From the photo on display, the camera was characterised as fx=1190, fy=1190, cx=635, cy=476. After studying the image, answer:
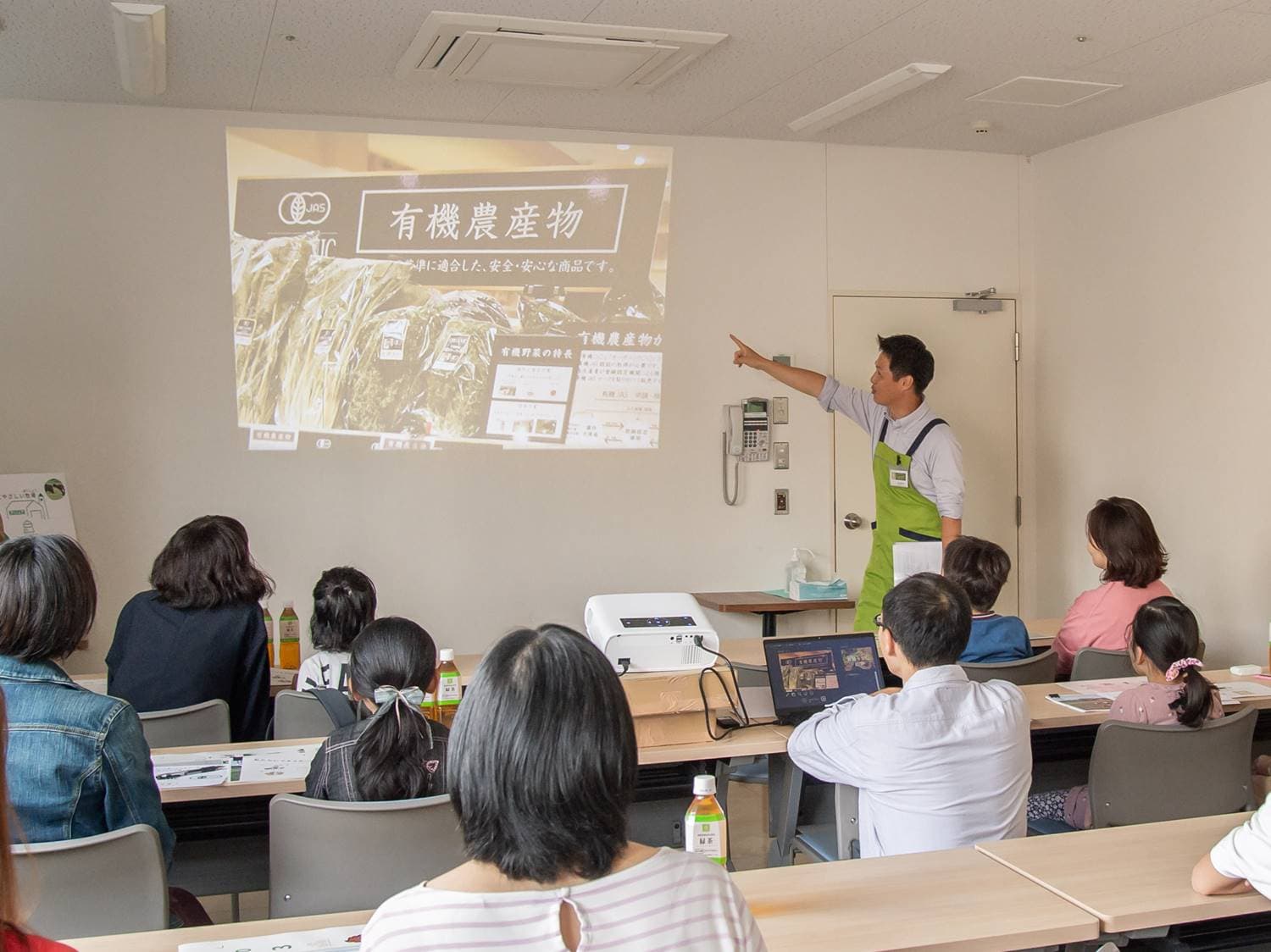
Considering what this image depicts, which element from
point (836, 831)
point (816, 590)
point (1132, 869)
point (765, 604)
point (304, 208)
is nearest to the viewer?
point (1132, 869)

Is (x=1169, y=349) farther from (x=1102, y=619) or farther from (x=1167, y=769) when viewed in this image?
(x=1167, y=769)

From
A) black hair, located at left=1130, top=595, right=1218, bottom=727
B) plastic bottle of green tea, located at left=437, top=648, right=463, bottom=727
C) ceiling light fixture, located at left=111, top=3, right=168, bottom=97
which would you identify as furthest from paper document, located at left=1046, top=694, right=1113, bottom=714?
ceiling light fixture, located at left=111, top=3, right=168, bottom=97

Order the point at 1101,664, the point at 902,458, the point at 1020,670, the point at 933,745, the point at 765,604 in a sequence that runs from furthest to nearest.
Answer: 1. the point at 765,604
2. the point at 902,458
3. the point at 1101,664
4. the point at 1020,670
5. the point at 933,745

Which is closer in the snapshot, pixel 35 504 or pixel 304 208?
pixel 35 504

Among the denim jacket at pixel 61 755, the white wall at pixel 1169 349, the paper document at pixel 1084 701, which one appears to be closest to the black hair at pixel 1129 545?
the paper document at pixel 1084 701

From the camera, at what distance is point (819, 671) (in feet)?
10.6

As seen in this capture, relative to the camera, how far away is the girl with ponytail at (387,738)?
2.24m

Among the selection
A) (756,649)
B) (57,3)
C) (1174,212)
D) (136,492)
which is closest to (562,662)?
(756,649)

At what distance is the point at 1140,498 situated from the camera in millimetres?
5809

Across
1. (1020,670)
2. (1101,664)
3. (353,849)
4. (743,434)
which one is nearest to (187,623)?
(353,849)

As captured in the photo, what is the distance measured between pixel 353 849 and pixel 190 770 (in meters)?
0.86

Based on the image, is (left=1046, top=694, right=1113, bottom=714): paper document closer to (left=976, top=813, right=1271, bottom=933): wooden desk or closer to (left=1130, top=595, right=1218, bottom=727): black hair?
(left=1130, top=595, right=1218, bottom=727): black hair

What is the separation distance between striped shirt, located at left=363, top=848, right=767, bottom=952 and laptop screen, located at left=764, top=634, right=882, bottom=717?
73.0 inches

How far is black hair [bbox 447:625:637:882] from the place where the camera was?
126 centimetres
